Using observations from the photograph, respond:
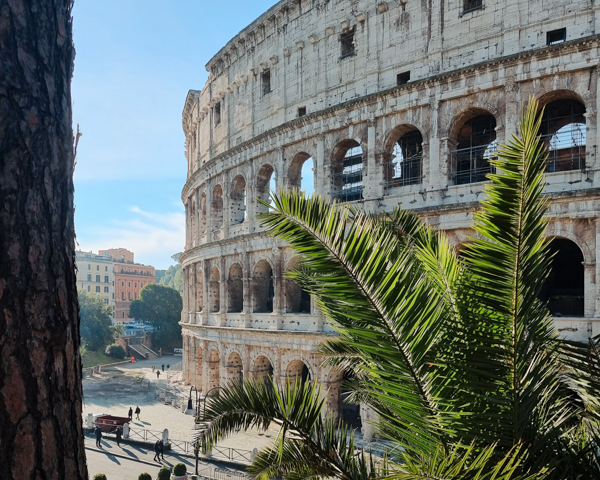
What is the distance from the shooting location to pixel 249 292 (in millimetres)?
22969

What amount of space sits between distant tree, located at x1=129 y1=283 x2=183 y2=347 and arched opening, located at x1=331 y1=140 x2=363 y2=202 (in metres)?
34.1

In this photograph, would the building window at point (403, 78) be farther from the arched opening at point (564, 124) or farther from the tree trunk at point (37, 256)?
the tree trunk at point (37, 256)

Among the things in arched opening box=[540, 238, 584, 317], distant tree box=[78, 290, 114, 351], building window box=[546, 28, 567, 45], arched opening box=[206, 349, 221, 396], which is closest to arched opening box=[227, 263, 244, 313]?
arched opening box=[206, 349, 221, 396]

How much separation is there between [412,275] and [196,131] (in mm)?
29583

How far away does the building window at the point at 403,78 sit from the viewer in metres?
18.6

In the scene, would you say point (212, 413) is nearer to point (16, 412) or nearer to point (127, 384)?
point (16, 412)

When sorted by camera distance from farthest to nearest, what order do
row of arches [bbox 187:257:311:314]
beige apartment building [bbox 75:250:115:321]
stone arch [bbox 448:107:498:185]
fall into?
beige apartment building [bbox 75:250:115:321]
row of arches [bbox 187:257:311:314]
stone arch [bbox 448:107:498:185]

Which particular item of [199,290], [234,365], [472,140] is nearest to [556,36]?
[472,140]

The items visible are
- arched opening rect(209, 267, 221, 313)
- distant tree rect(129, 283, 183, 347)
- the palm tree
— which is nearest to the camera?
the palm tree

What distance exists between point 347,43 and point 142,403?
20812 mm

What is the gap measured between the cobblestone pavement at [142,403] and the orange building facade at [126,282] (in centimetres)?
2712

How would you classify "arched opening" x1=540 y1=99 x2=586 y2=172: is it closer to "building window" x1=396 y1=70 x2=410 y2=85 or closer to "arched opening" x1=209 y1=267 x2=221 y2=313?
"building window" x1=396 y1=70 x2=410 y2=85

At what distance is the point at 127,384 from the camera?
3625cm

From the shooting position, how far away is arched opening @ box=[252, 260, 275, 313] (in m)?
23.0
